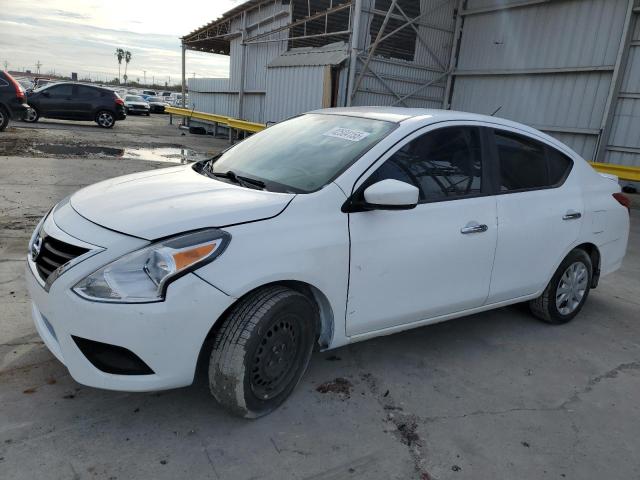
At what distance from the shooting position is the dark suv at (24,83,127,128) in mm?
19594

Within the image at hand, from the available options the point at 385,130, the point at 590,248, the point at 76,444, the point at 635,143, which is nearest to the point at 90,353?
the point at 76,444

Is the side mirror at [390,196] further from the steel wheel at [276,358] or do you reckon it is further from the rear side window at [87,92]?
the rear side window at [87,92]

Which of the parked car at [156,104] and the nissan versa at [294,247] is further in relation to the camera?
the parked car at [156,104]

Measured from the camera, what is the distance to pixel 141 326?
2227 mm

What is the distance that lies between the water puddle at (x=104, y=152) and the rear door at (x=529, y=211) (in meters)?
10.2

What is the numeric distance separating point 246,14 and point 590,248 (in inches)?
829

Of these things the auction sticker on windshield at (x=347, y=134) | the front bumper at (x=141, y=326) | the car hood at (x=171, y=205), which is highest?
the auction sticker on windshield at (x=347, y=134)

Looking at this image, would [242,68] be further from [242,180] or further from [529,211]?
[242,180]

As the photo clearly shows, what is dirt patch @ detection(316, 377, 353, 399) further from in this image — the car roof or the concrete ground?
the car roof

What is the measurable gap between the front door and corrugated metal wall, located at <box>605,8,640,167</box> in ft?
34.4

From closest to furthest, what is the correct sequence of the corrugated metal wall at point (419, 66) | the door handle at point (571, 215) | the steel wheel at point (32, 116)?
the door handle at point (571, 215), the corrugated metal wall at point (419, 66), the steel wheel at point (32, 116)

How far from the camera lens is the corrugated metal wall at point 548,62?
12297 mm

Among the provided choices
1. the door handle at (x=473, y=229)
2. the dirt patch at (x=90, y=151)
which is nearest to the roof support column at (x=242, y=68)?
the dirt patch at (x=90, y=151)

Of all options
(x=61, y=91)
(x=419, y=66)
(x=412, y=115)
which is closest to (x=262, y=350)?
(x=412, y=115)
